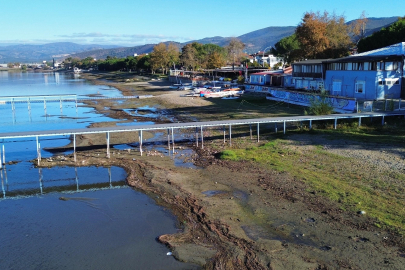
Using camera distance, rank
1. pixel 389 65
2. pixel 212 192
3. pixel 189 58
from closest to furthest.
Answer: pixel 212 192
pixel 389 65
pixel 189 58

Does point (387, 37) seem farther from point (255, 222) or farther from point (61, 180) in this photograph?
point (61, 180)

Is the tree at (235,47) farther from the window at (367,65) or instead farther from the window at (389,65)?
the window at (389,65)

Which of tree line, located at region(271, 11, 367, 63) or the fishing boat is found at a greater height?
tree line, located at region(271, 11, 367, 63)

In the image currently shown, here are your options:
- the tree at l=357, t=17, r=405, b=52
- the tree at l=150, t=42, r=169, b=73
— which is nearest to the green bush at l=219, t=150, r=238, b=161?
the tree at l=357, t=17, r=405, b=52

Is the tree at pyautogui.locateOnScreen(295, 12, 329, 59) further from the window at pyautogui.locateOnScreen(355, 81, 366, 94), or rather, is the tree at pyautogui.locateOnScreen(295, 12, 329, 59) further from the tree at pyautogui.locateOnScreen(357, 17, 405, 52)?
the window at pyautogui.locateOnScreen(355, 81, 366, 94)

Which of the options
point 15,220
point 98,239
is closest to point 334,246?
point 98,239

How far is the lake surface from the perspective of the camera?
12797mm

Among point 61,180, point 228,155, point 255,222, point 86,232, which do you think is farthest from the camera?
point 228,155

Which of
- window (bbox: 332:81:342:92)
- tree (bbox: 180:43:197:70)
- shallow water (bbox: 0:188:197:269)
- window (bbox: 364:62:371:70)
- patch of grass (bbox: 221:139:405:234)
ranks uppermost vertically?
tree (bbox: 180:43:197:70)

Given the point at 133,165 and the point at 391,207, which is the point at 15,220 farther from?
the point at 391,207

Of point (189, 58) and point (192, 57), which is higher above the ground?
point (192, 57)

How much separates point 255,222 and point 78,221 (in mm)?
7183

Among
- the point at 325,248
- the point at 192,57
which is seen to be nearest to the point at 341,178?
the point at 325,248

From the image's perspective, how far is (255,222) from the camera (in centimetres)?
1468
